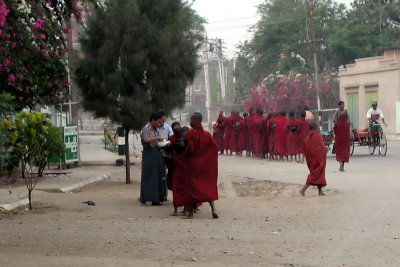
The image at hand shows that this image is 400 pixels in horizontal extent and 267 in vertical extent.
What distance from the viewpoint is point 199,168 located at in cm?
1227

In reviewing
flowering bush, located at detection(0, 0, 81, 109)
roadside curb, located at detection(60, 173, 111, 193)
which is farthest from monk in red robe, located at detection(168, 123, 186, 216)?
roadside curb, located at detection(60, 173, 111, 193)

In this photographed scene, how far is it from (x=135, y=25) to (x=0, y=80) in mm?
3187

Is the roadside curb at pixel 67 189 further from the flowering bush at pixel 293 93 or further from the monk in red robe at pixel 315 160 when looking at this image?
the flowering bush at pixel 293 93

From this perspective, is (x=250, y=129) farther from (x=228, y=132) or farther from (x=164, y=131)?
(x=164, y=131)

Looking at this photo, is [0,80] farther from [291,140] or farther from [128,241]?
[291,140]

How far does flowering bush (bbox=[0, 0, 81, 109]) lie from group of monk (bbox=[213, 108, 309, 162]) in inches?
326

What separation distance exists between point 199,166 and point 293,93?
4430 cm

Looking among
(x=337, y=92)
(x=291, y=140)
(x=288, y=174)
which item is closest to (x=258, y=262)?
(x=288, y=174)

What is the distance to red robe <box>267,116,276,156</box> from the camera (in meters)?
28.4

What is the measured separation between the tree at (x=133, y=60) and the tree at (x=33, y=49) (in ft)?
2.48

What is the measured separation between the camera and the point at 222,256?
28.3ft

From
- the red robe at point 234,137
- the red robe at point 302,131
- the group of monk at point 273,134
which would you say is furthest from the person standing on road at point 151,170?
the red robe at point 234,137

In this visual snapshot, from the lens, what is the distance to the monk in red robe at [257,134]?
1159 inches

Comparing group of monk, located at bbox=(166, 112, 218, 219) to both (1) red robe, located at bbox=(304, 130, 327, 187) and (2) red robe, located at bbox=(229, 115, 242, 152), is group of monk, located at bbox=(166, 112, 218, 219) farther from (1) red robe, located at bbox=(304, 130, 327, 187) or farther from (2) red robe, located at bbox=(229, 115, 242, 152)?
(2) red robe, located at bbox=(229, 115, 242, 152)
